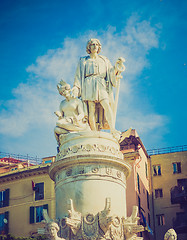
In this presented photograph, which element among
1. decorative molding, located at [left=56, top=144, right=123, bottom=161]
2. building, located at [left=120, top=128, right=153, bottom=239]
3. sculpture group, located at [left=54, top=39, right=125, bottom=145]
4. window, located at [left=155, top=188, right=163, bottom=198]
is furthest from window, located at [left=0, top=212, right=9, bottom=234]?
decorative molding, located at [left=56, top=144, right=123, bottom=161]

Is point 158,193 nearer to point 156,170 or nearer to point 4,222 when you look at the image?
point 156,170

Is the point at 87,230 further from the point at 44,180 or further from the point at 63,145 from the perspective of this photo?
the point at 44,180

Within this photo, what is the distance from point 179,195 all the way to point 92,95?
31.3 m

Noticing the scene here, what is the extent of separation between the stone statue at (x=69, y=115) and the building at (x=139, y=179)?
26.4 meters

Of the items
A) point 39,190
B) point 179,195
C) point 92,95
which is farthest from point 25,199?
point 92,95

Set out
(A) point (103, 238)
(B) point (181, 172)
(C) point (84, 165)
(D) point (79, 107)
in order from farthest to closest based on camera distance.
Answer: (B) point (181, 172)
(D) point (79, 107)
(C) point (84, 165)
(A) point (103, 238)

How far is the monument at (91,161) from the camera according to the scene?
15.2 m

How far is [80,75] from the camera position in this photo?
60.7 feet

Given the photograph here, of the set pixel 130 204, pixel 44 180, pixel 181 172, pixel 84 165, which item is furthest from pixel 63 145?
pixel 181 172

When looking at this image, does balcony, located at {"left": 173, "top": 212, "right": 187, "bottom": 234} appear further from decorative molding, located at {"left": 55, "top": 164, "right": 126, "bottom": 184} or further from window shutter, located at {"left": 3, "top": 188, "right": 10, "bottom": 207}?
decorative molding, located at {"left": 55, "top": 164, "right": 126, "bottom": 184}

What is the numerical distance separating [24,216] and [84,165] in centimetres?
3291

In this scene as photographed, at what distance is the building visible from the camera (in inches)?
1746

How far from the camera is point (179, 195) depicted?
1858 inches

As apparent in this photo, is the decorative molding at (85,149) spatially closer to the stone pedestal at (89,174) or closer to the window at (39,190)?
the stone pedestal at (89,174)
